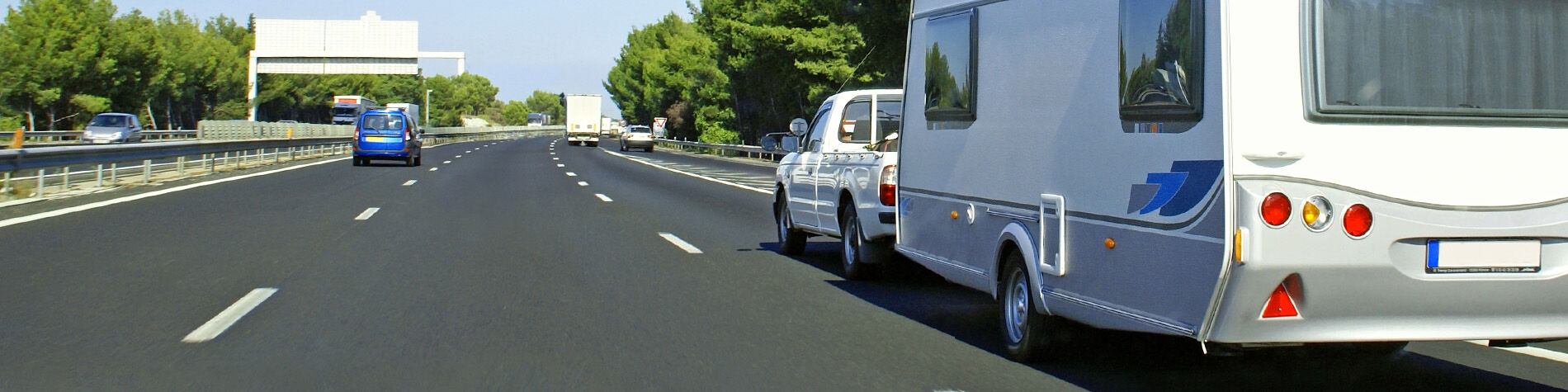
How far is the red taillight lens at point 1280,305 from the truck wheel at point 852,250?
17.8 feet

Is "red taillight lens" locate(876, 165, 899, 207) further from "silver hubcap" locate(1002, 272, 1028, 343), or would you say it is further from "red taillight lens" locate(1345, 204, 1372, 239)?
"red taillight lens" locate(1345, 204, 1372, 239)

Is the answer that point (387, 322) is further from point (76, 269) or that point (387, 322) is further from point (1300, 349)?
point (1300, 349)

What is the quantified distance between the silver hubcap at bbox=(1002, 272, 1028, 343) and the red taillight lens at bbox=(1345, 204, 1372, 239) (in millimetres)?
2035

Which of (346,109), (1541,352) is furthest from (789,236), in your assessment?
(346,109)

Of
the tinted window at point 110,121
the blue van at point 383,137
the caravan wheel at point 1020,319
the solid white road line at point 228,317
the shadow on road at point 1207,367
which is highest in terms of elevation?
the tinted window at point 110,121

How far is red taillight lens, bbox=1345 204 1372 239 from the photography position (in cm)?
520

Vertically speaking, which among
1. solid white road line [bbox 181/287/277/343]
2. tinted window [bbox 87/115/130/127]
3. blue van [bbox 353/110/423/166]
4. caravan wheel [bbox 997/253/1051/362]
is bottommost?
solid white road line [bbox 181/287/277/343]

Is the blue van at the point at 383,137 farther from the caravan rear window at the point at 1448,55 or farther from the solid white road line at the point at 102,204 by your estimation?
the caravan rear window at the point at 1448,55

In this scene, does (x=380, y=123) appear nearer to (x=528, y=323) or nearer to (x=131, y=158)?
(x=131, y=158)

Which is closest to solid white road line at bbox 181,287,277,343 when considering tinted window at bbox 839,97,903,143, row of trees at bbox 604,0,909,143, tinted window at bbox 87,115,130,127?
tinted window at bbox 839,97,903,143

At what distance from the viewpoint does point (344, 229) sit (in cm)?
1547

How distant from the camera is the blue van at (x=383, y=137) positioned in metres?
37.9

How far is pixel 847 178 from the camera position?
1111cm

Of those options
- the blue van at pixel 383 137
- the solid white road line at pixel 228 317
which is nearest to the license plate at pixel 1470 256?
the solid white road line at pixel 228 317
